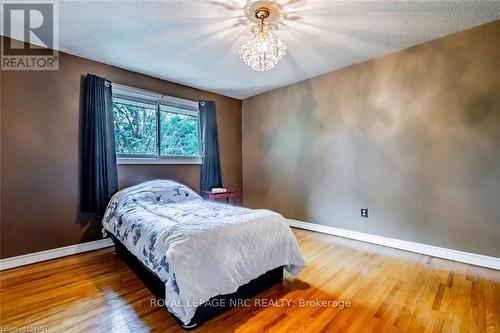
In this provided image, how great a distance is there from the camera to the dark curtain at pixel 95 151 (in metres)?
2.78

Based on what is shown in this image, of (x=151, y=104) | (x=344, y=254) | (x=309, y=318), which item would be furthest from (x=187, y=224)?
(x=151, y=104)

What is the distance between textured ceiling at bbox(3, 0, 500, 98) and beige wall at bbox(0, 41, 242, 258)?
429 mm

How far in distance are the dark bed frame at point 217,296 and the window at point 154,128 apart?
1.57m

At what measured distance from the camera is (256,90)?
4.25 m

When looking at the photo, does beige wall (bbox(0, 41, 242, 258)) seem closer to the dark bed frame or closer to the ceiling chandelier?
the dark bed frame

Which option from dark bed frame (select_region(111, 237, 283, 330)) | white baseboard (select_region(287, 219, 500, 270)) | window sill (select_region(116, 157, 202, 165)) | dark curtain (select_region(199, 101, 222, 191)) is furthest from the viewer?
dark curtain (select_region(199, 101, 222, 191))

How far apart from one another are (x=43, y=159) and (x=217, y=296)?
8.15 feet

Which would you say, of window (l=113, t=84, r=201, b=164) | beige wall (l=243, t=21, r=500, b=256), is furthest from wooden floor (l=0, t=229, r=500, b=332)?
window (l=113, t=84, r=201, b=164)

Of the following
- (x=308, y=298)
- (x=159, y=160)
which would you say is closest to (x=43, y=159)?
(x=159, y=160)

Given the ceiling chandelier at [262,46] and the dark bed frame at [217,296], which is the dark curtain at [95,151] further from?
the ceiling chandelier at [262,46]

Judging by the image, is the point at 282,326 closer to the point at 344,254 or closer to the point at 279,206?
the point at 344,254

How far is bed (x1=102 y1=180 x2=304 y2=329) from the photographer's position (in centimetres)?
144

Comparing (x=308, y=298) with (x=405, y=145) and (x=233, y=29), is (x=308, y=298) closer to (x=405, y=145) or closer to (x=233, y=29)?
(x=405, y=145)

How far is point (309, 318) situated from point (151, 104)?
10.9ft
